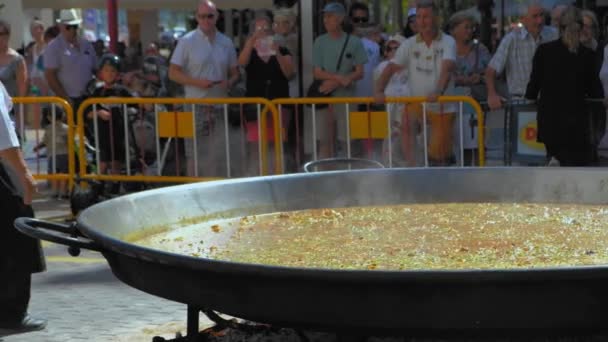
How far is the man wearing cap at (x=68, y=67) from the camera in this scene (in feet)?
42.9

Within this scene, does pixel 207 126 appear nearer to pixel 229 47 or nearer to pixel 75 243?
pixel 229 47

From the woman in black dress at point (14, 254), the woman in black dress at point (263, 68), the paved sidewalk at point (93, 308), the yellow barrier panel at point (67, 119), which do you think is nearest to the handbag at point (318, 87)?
the woman in black dress at point (263, 68)

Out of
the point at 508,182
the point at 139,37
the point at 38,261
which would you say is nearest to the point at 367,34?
the point at 38,261

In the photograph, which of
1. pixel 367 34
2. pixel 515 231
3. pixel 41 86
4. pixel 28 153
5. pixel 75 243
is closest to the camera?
pixel 75 243

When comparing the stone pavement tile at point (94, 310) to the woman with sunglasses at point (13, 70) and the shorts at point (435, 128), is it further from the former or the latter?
the woman with sunglasses at point (13, 70)

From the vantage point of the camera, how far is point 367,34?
12.2m

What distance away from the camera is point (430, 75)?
34.1ft

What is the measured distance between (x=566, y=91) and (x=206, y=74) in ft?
12.2

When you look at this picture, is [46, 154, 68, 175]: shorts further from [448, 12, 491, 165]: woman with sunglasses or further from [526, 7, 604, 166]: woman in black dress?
[526, 7, 604, 166]: woman in black dress

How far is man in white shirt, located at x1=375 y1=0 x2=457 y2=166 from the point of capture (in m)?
10.3

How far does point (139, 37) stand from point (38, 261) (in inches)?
931

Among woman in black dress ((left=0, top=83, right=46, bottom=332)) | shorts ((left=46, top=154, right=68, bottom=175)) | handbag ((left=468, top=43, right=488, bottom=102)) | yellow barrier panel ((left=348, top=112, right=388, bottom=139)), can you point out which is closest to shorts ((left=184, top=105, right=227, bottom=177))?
yellow barrier panel ((left=348, top=112, right=388, bottom=139))

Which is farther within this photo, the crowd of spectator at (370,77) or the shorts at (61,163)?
the shorts at (61,163)

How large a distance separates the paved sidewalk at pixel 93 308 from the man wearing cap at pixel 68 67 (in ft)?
14.6
